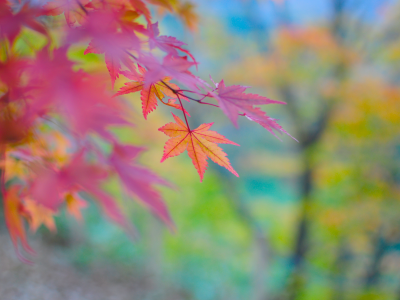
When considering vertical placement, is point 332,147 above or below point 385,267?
above

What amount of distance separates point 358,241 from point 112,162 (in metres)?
2.60

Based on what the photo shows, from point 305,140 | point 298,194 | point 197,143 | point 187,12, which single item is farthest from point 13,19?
point 298,194

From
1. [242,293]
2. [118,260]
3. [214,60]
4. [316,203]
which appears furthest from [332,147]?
[118,260]

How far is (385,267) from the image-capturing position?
223 cm

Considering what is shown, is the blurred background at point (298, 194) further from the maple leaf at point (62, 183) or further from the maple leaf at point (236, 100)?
the maple leaf at point (236, 100)

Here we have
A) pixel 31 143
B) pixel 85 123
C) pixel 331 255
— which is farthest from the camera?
pixel 331 255

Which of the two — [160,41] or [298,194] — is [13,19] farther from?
[298,194]

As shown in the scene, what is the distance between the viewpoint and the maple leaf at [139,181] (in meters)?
0.36

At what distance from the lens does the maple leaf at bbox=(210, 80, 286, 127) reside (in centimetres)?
31

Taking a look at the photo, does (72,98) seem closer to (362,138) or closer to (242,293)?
(362,138)

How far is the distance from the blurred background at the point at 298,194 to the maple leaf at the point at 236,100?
1.05m

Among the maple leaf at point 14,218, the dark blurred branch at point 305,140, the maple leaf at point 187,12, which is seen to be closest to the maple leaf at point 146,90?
the maple leaf at point 14,218

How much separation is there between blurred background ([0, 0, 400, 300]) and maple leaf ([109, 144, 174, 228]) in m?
0.85

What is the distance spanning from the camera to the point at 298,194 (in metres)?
2.80
